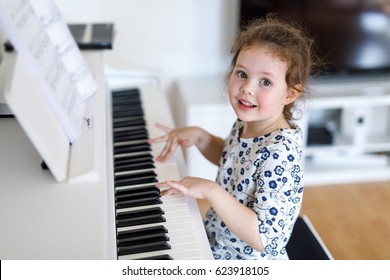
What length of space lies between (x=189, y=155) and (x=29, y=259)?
1.70m

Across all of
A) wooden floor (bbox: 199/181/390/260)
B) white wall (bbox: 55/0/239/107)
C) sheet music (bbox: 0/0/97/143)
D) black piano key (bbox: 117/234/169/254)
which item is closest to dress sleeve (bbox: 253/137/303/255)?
black piano key (bbox: 117/234/169/254)

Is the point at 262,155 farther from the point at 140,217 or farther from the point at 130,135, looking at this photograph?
the point at 130,135

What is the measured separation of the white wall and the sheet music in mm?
1199

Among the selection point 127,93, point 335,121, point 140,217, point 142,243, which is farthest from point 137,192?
point 335,121

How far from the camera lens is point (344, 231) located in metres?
2.39

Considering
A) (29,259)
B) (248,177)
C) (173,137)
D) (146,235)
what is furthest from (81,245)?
(173,137)

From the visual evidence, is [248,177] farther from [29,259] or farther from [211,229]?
[29,259]

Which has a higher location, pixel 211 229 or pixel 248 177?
pixel 248 177

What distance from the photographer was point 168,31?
106 inches

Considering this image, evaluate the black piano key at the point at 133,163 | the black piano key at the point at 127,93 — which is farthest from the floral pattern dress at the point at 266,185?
the black piano key at the point at 127,93

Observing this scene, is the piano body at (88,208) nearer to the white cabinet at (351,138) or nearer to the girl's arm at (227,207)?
the girl's arm at (227,207)

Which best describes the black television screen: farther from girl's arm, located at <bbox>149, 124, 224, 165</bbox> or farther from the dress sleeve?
the dress sleeve

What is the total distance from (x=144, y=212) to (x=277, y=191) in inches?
12.7

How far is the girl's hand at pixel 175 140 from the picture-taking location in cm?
149
